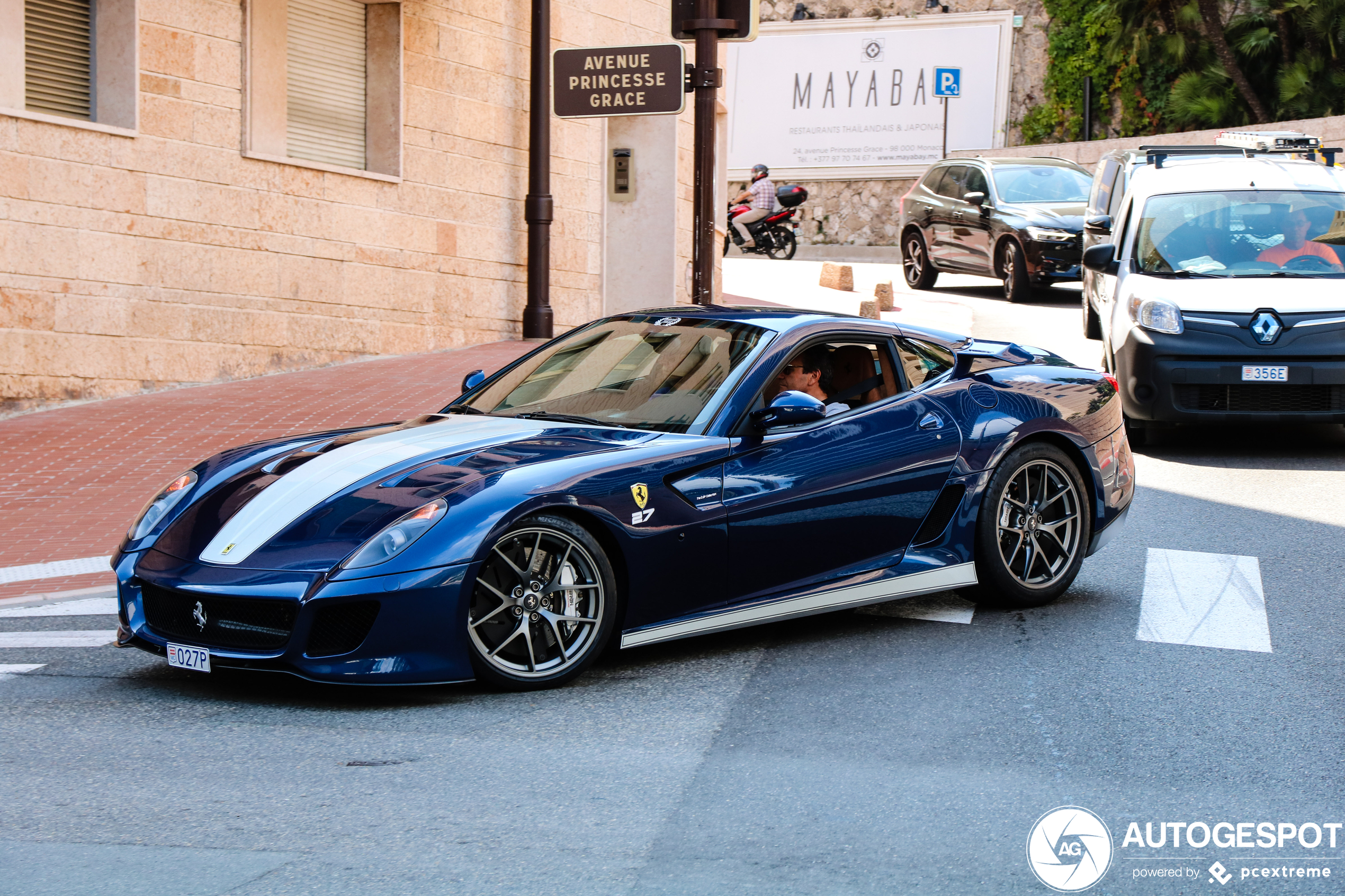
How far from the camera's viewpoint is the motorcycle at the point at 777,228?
93.0 ft

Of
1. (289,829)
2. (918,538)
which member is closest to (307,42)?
(918,538)

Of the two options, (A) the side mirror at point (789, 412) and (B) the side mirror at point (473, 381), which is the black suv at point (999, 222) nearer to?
(B) the side mirror at point (473, 381)

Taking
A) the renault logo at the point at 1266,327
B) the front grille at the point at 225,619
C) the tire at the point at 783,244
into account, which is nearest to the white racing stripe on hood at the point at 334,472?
the front grille at the point at 225,619

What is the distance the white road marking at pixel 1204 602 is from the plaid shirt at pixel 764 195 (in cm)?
2099

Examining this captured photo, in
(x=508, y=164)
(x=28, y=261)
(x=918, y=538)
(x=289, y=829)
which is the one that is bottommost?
(x=289, y=829)

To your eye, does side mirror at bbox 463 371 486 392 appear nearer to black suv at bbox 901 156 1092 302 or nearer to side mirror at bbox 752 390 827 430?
side mirror at bbox 752 390 827 430

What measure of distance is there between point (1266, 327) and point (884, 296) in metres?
8.60

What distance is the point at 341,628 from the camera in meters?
4.78

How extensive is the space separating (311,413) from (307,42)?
4.54 m

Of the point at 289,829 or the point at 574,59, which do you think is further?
the point at 574,59

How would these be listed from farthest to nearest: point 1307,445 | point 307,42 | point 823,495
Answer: point 307,42
point 1307,445
point 823,495

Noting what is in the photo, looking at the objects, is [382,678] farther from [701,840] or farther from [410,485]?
[701,840]

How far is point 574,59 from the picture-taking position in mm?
10336

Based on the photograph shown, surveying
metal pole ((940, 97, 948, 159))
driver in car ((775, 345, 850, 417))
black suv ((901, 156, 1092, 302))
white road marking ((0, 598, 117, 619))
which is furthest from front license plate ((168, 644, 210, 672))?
metal pole ((940, 97, 948, 159))
